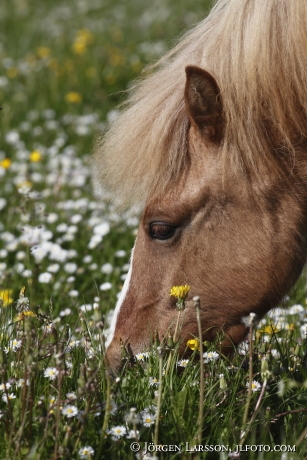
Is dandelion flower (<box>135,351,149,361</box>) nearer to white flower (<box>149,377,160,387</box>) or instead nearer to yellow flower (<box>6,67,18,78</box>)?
white flower (<box>149,377,160,387</box>)

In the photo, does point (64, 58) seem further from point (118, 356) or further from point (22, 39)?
point (118, 356)

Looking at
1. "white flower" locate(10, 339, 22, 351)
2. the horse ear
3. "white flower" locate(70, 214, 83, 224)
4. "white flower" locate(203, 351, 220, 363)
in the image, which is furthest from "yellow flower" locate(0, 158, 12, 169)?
"white flower" locate(203, 351, 220, 363)

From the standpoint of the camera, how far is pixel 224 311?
2900 mm

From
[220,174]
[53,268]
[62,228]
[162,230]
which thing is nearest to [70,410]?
[162,230]

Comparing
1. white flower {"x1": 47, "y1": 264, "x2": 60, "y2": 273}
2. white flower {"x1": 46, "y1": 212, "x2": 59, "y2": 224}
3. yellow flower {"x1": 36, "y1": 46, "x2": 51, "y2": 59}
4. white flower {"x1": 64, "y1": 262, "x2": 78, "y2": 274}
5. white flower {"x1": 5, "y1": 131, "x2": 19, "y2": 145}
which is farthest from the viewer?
yellow flower {"x1": 36, "y1": 46, "x2": 51, "y2": 59}

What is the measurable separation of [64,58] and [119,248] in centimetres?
444

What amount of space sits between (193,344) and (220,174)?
0.69 metres

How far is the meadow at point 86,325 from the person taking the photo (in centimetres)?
229

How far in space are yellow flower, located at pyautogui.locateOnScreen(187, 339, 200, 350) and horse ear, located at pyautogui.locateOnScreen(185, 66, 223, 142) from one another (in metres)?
0.78

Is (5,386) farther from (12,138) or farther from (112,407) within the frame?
(12,138)

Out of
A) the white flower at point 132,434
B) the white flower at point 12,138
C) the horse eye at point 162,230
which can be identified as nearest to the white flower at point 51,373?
the white flower at point 132,434

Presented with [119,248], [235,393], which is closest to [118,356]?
[235,393]

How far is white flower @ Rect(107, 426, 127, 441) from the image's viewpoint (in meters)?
2.30

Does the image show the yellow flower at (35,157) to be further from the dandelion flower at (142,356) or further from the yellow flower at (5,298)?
the dandelion flower at (142,356)
